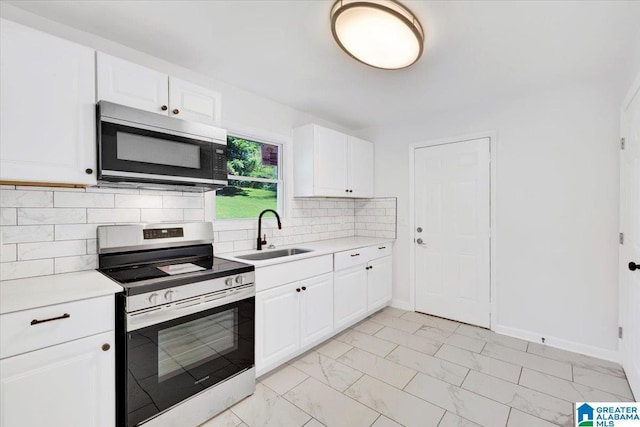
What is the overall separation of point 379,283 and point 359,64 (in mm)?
2353

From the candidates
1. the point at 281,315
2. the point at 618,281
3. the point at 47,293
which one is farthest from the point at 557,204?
the point at 47,293

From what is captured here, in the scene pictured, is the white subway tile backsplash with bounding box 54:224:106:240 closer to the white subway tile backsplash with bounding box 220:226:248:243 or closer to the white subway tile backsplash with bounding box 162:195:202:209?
the white subway tile backsplash with bounding box 162:195:202:209

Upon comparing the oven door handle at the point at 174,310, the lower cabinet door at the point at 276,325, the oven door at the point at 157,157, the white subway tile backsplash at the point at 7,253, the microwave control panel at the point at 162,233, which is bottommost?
the lower cabinet door at the point at 276,325

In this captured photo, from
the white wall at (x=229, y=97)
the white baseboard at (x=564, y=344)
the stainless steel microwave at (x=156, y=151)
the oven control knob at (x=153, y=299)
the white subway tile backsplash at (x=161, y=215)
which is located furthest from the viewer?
the white baseboard at (x=564, y=344)

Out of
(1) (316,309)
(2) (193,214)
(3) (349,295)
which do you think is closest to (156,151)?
(2) (193,214)

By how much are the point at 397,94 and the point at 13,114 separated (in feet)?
8.91

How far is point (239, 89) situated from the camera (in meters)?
2.74

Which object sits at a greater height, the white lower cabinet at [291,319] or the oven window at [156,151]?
the oven window at [156,151]

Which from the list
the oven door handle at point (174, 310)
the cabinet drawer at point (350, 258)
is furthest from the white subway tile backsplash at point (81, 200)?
the cabinet drawer at point (350, 258)

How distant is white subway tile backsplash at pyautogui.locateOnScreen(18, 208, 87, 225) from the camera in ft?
5.52

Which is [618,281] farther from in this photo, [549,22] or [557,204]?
[549,22]

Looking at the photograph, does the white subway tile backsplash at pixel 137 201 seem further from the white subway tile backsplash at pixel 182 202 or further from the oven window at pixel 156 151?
the oven window at pixel 156 151

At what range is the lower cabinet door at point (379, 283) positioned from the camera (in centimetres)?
338

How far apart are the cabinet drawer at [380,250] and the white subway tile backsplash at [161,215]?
6.41 ft
